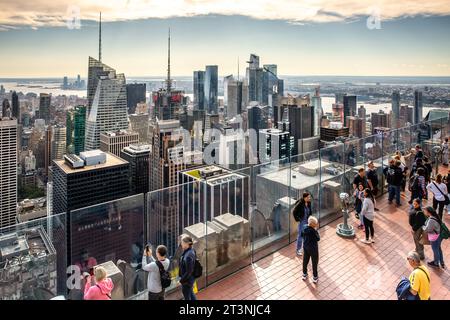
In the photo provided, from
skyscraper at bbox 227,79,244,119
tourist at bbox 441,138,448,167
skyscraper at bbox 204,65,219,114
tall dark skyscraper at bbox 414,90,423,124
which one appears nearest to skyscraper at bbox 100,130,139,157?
skyscraper at bbox 204,65,219,114

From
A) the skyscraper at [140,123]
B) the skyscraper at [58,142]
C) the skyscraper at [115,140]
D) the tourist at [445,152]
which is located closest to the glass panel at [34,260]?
the tourist at [445,152]

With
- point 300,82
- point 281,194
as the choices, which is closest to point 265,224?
point 281,194

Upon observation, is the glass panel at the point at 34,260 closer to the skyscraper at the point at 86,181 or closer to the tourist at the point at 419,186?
the tourist at the point at 419,186

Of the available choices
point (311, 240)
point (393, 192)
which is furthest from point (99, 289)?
point (393, 192)

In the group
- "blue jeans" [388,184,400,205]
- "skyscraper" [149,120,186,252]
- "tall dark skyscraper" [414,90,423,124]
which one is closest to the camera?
"skyscraper" [149,120,186,252]

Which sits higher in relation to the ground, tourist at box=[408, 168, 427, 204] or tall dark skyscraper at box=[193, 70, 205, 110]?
tall dark skyscraper at box=[193, 70, 205, 110]

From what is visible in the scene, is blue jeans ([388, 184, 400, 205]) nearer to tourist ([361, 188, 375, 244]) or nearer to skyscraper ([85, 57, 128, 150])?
tourist ([361, 188, 375, 244])
